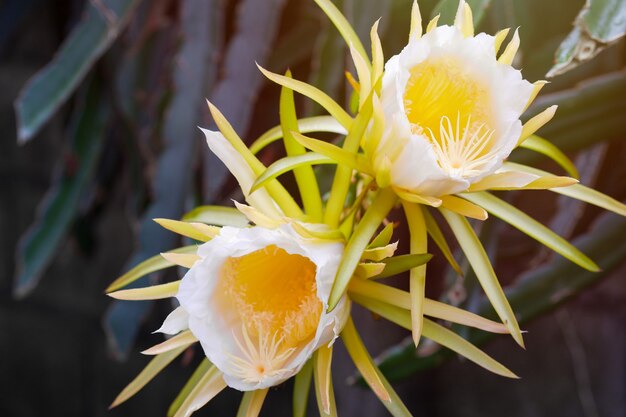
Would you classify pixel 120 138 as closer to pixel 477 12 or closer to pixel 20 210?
pixel 20 210

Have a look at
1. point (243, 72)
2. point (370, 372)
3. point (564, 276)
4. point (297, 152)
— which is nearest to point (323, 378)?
point (370, 372)

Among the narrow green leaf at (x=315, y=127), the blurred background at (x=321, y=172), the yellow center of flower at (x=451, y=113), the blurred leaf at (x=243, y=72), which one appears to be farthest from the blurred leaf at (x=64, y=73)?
the yellow center of flower at (x=451, y=113)

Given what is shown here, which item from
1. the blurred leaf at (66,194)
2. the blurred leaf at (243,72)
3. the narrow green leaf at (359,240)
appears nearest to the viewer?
the narrow green leaf at (359,240)

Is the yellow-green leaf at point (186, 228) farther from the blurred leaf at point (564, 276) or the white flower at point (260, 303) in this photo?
the blurred leaf at point (564, 276)

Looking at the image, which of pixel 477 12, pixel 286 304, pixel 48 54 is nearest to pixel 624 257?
pixel 477 12

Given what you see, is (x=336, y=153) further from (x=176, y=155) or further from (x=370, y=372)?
(x=176, y=155)

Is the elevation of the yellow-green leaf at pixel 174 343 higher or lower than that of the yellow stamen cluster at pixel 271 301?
lower
